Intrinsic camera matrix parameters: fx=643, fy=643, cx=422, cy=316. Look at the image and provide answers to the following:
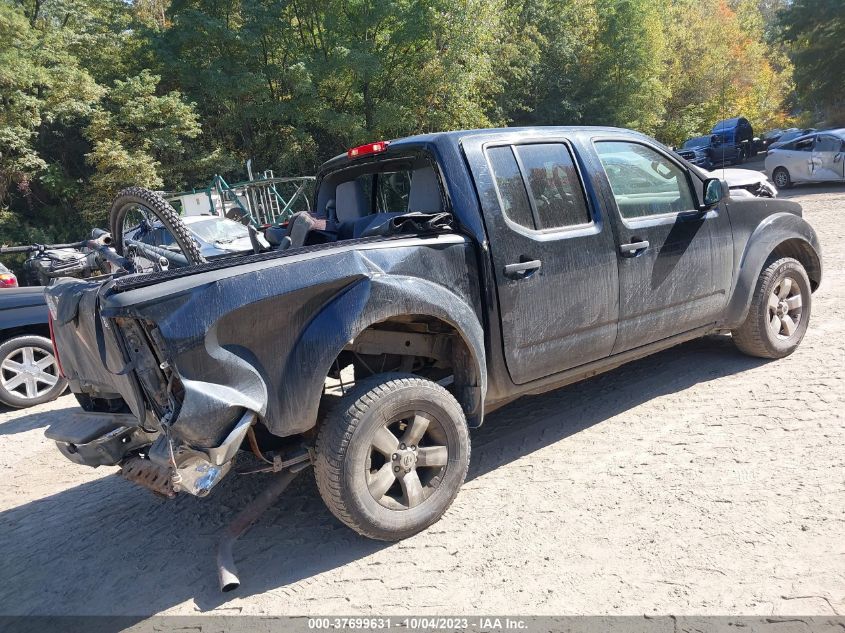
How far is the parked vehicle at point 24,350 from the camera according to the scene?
20.7 ft

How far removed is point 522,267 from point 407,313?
2.60 feet

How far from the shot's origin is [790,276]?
16.6ft

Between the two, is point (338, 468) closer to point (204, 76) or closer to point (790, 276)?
point (790, 276)

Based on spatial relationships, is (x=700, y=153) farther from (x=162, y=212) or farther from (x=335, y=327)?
(x=335, y=327)

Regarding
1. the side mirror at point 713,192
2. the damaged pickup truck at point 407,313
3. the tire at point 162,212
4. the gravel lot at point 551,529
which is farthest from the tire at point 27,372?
the side mirror at point 713,192

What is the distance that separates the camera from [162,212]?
4.26 meters

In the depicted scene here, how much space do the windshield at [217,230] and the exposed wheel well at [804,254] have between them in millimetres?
7597

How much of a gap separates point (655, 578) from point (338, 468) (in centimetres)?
145

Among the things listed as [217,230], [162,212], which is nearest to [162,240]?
[162,212]

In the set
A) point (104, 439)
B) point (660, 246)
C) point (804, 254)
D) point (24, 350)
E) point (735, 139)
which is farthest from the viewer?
point (735, 139)

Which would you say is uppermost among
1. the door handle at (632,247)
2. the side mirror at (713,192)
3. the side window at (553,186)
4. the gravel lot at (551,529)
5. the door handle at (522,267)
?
the side window at (553,186)

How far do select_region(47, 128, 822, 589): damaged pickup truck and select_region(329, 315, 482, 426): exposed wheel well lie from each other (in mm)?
11

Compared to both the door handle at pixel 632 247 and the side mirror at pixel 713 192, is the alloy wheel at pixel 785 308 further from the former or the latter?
the door handle at pixel 632 247

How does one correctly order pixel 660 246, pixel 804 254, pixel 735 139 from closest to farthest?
pixel 660 246
pixel 804 254
pixel 735 139
